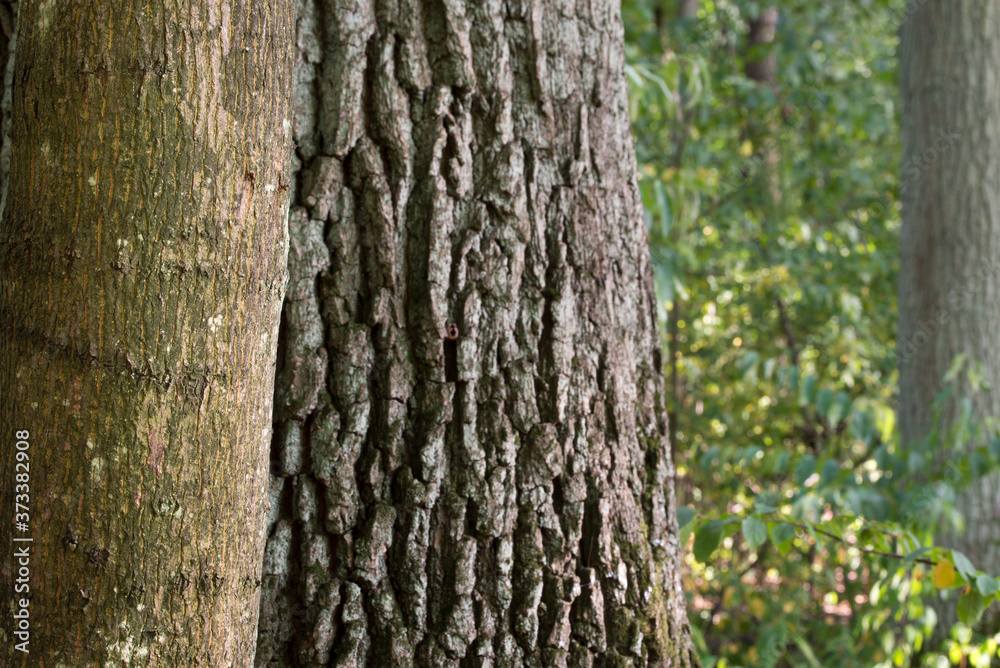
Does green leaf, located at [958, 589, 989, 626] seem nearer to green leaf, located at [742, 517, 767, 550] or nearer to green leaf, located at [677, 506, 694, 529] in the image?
green leaf, located at [742, 517, 767, 550]

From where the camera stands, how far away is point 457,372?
1224 millimetres

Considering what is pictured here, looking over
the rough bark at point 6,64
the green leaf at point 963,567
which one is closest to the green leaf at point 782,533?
the green leaf at point 963,567

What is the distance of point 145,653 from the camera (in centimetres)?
87

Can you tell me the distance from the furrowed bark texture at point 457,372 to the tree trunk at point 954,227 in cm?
228

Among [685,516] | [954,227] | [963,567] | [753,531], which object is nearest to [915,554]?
[963,567]

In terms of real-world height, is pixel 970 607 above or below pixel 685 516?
below

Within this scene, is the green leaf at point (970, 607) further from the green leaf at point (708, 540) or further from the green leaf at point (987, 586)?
the green leaf at point (708, 540)

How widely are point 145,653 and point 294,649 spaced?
12.6 inches

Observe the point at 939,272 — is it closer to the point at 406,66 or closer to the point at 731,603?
the point at 731,603

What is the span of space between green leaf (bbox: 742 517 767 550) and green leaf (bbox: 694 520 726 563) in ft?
0.20

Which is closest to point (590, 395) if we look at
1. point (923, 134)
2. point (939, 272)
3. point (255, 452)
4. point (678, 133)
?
point (255, 452)

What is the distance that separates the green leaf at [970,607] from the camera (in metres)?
1.65

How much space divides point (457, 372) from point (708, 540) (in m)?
0.77

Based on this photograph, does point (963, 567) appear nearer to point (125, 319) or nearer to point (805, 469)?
point (805, 469)
